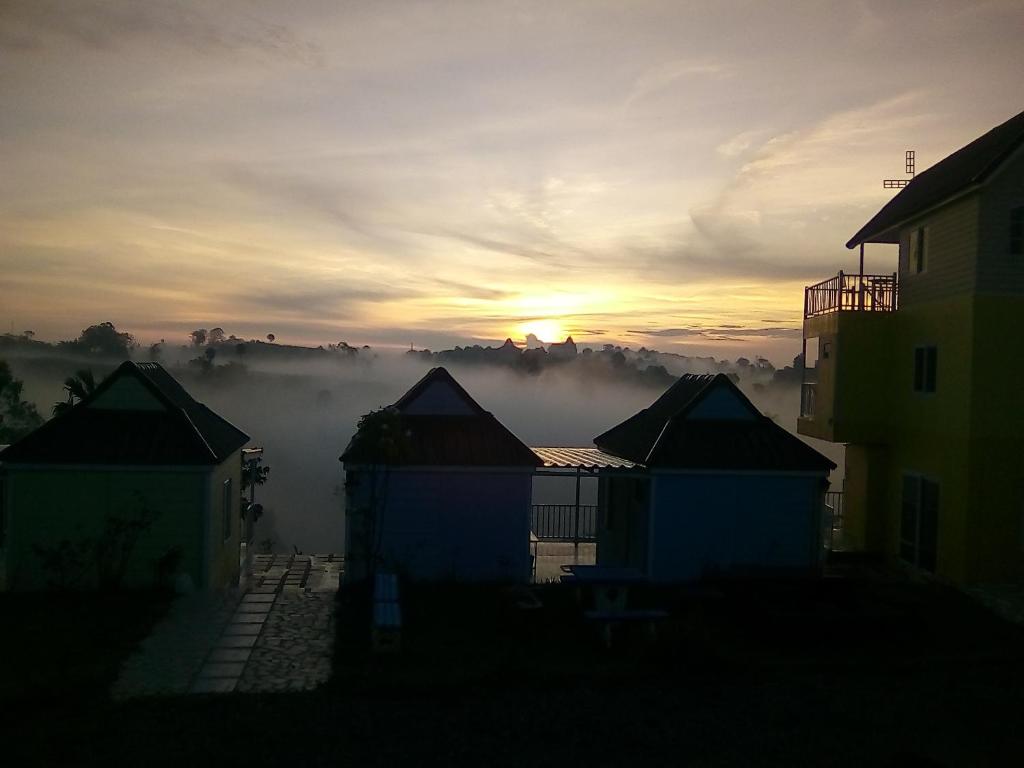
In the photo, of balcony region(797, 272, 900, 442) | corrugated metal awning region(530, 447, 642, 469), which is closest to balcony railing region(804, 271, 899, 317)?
balcony region(797, 272, 900, 442)

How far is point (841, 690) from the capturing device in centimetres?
1052

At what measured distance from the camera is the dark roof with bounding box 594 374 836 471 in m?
16.2

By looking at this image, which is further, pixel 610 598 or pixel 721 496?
pixel 721 496

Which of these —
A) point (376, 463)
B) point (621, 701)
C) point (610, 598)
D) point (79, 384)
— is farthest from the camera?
point (79, 384)

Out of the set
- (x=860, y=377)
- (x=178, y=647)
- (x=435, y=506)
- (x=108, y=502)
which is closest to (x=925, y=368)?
(x=860, y=377)

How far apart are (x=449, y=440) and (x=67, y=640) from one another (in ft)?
23.6

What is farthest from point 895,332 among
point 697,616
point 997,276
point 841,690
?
point 841,690

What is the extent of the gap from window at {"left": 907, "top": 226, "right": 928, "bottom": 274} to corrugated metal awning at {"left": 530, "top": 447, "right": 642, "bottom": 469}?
7.46 metres

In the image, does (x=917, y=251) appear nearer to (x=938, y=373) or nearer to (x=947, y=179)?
(x=947, y=179)

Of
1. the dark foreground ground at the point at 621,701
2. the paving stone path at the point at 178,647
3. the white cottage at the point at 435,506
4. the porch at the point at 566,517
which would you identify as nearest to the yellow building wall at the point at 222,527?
the paving stone path at the point at 178,647

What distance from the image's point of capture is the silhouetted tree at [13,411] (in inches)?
1136

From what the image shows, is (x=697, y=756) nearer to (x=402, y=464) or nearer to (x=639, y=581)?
(x=639, y=581)

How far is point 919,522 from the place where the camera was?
17172 mm

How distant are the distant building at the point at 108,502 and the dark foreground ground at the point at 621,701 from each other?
2.70 m
